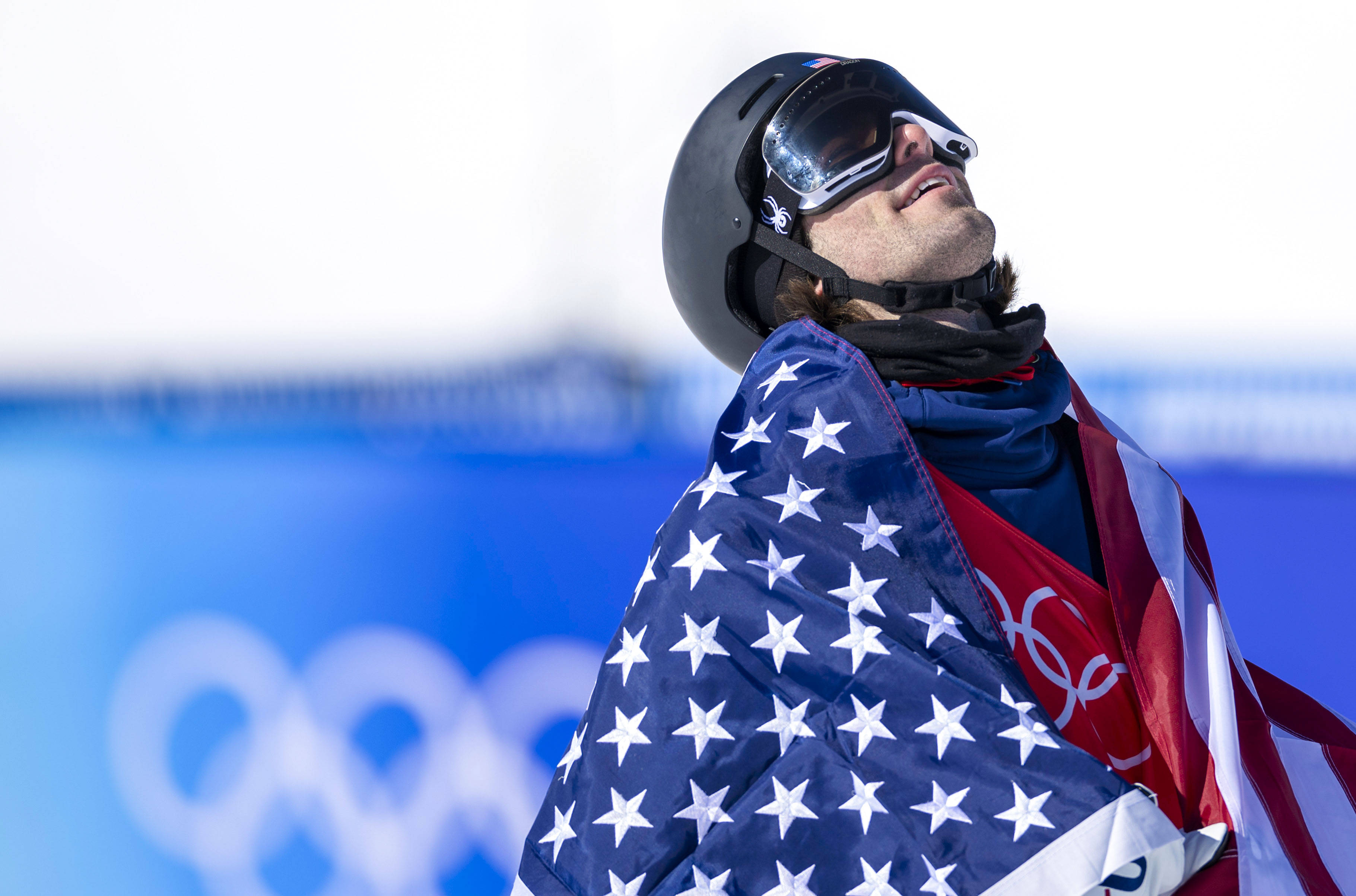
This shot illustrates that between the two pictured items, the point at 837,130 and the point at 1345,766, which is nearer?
the point at 1345,766

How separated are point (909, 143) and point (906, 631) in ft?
2.94

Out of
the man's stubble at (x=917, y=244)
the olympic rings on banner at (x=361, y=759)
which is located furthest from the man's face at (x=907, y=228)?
the olympic rings on banner at (x=361, y=759)

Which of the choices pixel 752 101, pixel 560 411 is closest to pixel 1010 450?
pixel 752 101

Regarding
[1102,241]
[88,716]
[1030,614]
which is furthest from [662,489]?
[88,716]

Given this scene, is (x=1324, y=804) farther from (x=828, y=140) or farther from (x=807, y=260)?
(x=828, y=140)

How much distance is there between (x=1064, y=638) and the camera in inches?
52.5

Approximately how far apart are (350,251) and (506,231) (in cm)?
35

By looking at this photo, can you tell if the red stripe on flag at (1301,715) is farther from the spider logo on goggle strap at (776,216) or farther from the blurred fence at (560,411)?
the spider logo on goggle strap at (776,216)

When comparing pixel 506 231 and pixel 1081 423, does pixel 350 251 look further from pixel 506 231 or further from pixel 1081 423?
pixel 1081 423

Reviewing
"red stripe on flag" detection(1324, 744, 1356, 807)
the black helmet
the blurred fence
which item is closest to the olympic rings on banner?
the blurred fence

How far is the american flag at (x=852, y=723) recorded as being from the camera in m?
1.03

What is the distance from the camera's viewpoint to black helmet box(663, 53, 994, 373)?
5.32 ft

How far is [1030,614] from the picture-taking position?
133cm

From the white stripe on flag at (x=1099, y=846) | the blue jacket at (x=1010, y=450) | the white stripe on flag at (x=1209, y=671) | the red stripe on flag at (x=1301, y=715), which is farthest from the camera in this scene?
the red stripe on flag at (x=1301, y=715)
